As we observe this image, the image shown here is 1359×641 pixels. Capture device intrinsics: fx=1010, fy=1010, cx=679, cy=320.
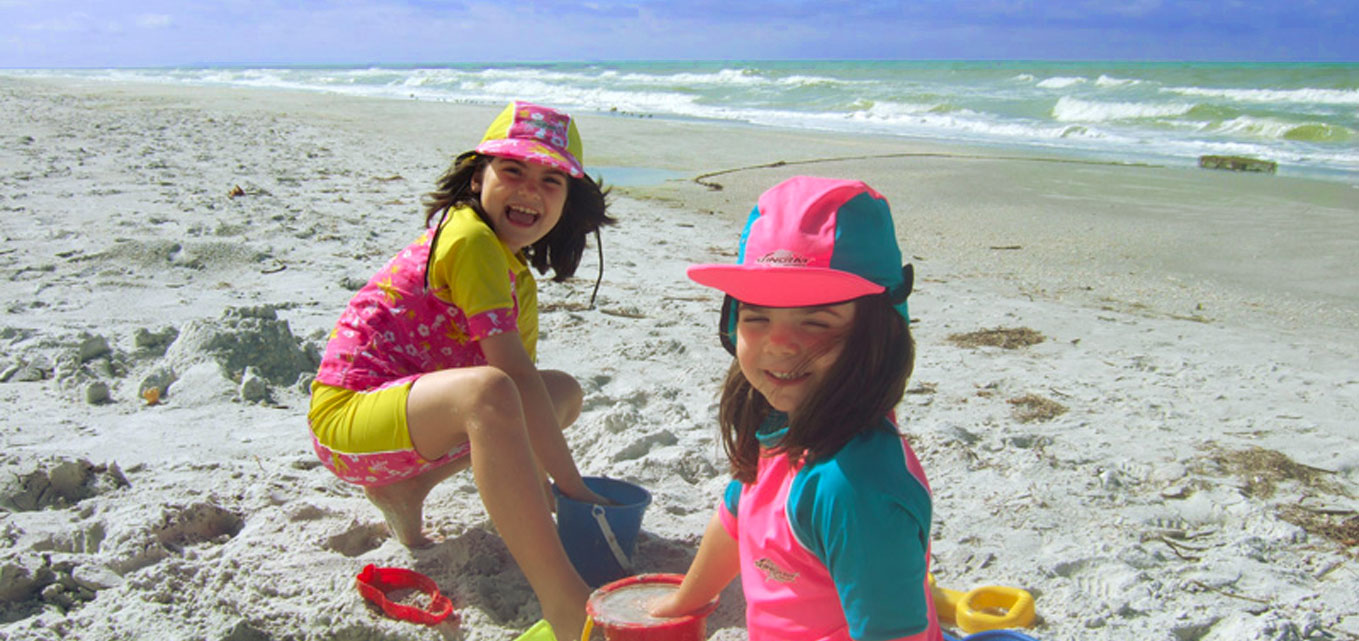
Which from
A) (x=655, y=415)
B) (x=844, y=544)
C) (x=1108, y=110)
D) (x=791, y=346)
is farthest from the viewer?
(x=1108, y=110)

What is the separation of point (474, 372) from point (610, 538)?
20.3 inches

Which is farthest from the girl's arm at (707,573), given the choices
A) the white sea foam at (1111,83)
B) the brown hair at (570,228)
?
the white sea foam at (1111,83)

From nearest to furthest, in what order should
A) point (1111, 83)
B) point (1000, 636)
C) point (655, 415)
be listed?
point (1000, 636)
point (655, 415)
point (1111, 83)

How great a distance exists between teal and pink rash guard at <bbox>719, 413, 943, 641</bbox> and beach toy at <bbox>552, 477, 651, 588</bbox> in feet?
2.11

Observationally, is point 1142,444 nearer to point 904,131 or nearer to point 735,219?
point 735,219

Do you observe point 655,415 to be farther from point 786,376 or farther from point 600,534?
point 786,376

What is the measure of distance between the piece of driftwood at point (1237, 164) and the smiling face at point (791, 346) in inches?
415

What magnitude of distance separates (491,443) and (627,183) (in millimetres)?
6685

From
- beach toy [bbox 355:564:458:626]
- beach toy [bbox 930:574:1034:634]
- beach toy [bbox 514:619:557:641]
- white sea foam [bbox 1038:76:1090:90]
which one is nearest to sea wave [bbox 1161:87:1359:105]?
white sea foam [bbox 1038:76:1090:90]

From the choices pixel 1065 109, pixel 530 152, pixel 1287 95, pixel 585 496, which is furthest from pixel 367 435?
pixel 1287 95

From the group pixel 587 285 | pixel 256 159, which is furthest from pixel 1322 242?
pixel 256 159

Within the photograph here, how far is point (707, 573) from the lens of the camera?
73.9 inches

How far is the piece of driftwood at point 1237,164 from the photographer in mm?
10344

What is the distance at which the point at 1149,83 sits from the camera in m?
24.9
